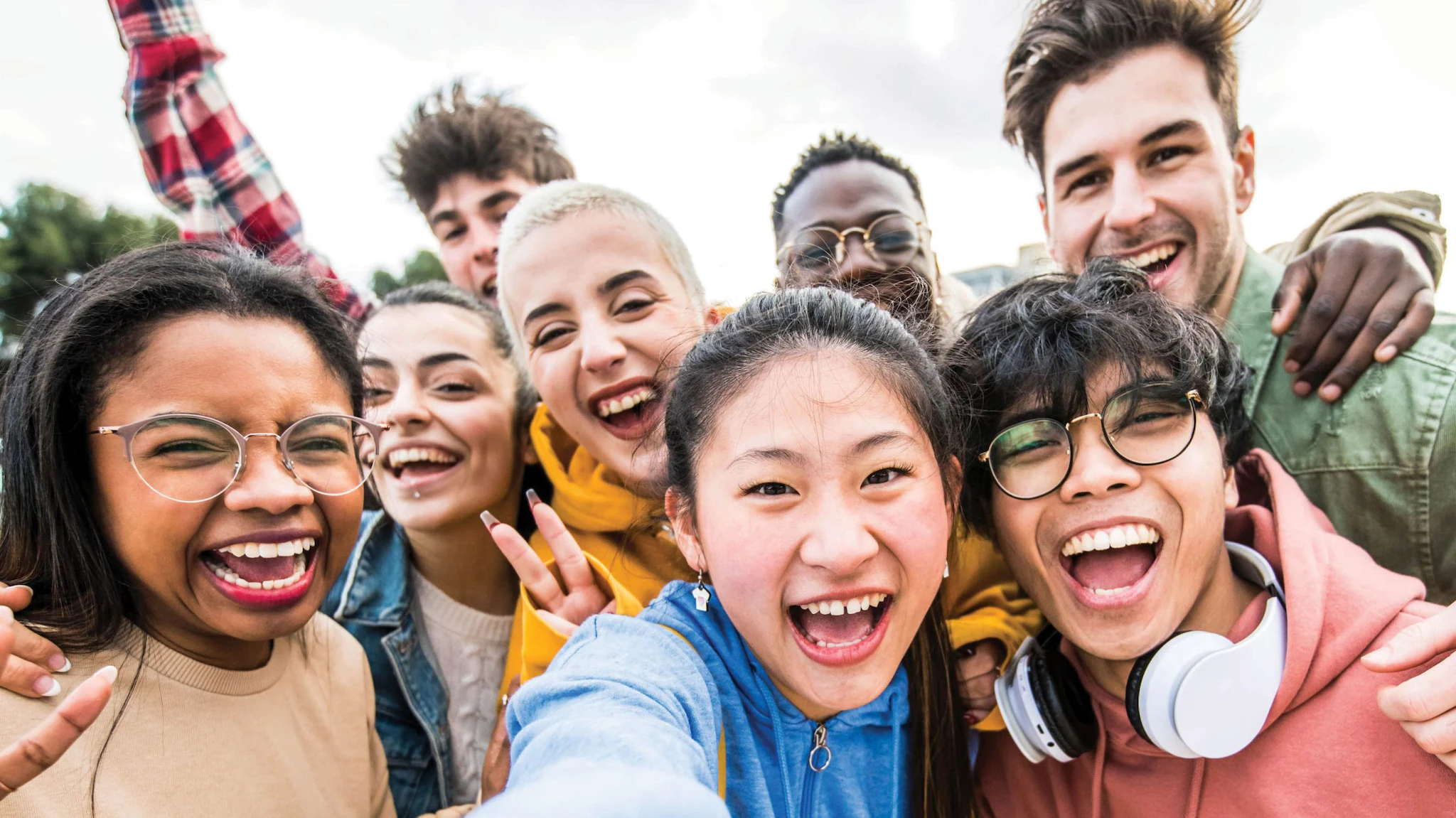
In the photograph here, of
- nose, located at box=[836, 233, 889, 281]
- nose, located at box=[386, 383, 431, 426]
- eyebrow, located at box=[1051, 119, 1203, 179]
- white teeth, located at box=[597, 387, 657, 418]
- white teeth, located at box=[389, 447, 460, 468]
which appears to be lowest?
white teeth, located at box=[389, 447, 460, 468]

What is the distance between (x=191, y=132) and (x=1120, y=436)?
209 inches

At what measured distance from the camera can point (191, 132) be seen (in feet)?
15.5

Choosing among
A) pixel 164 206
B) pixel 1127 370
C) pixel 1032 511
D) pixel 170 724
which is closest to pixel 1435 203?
pixel 1127 370

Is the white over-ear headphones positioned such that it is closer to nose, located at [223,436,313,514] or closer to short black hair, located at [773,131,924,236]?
nose, located at [223,436,313,514]

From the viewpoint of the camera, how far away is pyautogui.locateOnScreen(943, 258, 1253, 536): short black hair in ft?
6.96

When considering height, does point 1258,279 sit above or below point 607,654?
above

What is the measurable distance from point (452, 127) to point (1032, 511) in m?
4.17

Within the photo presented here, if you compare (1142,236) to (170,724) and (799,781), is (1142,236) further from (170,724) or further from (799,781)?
(170,724)

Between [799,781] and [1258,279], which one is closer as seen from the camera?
[799,781]

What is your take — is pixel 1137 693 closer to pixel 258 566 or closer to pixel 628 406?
pixel 628 406

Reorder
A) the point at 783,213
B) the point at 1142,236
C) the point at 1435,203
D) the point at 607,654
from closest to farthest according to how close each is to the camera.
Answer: the point at 607,654 < the point at 1142,236 < the point at 1435,203 < the point at 783,213

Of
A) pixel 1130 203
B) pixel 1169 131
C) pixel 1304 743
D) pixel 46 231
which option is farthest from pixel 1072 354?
pixel 46 231

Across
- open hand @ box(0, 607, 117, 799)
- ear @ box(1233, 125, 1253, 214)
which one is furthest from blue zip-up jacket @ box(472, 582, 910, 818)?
ear @ box(1233, 125, 1253, 214)

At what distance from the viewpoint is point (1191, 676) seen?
6.03 feet
